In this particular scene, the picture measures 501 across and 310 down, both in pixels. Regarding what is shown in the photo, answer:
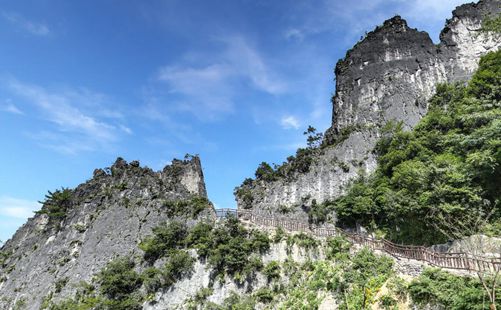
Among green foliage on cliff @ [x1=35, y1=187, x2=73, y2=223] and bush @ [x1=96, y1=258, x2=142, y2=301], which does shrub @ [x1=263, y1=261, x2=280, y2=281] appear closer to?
bush @ [x1=96, y1=258, x2=142, y2=301]

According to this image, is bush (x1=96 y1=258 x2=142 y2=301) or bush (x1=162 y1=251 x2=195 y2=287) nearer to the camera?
bush (x1=162 y1=251 x2=195 y2=287)

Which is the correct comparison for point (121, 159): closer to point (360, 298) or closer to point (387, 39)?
point (360, 298)

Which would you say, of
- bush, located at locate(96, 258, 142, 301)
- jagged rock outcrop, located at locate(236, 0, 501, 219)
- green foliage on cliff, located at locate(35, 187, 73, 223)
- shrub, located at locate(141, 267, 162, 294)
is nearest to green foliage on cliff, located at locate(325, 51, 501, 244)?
jagged rock outcrop, located at locate(236, 0, 501, 219)

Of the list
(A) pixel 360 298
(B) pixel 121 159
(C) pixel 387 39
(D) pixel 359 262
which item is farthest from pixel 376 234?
(C) pixel 387 39

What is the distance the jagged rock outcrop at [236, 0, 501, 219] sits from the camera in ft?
109

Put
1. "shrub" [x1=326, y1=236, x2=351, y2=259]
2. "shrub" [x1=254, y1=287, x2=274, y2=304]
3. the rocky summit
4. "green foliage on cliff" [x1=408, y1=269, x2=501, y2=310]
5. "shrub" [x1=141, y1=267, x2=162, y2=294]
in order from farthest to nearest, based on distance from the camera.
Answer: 1. "shrub" [x1=141, y1=267, x2=162, y2=294]
2. "shrub" [x1=254, y1=287, x2=274, y2=304]
3. "shrub" [x1=326, y1=236, x2=351, y2=259]
4. the rocky summit
5. "green foliage on cliff" [x1=408, y1=269, x2=501, y2=310]

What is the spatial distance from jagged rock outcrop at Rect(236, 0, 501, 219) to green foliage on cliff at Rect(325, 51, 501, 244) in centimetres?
243

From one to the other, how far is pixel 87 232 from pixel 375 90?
31.4 m

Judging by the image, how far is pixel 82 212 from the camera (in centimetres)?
3117

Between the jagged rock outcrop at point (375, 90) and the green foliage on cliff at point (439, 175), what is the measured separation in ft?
7.98

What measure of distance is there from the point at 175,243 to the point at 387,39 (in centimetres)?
3530

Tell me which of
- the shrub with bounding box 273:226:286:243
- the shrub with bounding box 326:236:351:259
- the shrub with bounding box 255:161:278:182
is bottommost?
the shrub with bounding box 326:236:351:259

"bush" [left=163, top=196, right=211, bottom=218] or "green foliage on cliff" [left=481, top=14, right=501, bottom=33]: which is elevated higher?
"green foliage on cliff" [left=481, top=14, right=501, bottom=33]

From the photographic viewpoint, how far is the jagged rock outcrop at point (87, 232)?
26.2m
